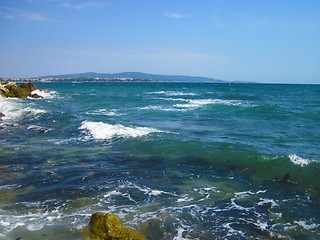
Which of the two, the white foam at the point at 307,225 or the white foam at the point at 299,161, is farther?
the white foam at the point at 299,161

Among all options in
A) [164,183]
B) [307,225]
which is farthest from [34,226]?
[307,225]

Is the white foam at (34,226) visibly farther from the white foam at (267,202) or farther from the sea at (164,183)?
the white foam at (267,202)

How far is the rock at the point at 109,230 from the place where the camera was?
4887mm

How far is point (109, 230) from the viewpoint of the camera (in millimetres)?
4957

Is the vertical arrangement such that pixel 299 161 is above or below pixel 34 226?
above

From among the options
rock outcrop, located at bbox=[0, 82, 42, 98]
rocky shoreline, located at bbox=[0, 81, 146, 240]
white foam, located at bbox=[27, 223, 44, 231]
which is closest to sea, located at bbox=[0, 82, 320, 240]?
white foam, located at bbox=[27, 223, 44, 231]

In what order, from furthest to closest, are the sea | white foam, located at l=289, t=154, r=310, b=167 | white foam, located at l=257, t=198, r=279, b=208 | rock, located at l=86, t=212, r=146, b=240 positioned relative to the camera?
white foam, located at l=289, t=154, r=310, b=167 < white foam, located at l=257, t=198, r=279, b=208 < the sea < rock, located at l=86, t=212, r=146, b=240

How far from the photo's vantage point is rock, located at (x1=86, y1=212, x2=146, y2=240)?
4887mm

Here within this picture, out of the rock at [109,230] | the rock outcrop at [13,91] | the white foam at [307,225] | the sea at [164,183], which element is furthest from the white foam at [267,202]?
the rock outcrop at [13,91]

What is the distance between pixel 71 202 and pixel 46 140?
8.08 meters

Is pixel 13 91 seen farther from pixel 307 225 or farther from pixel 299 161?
pixel 307 225

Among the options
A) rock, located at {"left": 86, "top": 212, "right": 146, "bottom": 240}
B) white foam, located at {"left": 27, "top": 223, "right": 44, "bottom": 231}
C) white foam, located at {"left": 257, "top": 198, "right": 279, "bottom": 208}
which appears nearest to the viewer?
rock, located at {"left": 86, "top": 212, "right": 146, "bottom": 240}

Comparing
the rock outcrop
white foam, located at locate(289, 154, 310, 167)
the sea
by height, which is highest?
the rock outcrop

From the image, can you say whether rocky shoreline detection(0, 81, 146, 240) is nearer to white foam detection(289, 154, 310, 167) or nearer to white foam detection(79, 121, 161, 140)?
white foam detection(289, 154, 310, 167)
